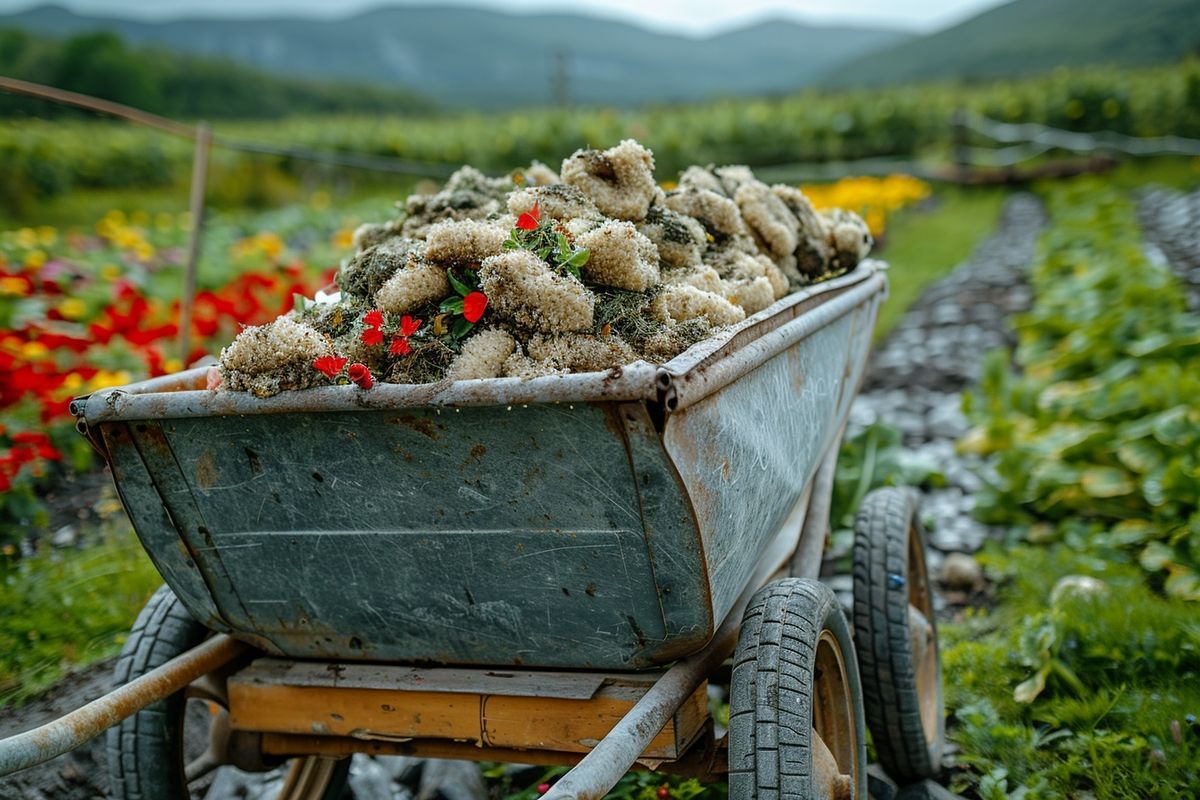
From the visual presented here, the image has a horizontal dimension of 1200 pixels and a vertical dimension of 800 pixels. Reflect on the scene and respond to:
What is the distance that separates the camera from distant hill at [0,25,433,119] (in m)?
45.3

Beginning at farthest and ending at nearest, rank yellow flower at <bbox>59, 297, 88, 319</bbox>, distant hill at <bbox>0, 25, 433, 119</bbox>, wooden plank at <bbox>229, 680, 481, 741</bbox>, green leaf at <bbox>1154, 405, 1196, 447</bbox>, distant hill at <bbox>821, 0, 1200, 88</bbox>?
1. distant hill at <bbox>821, 0, 1200, 88</bbox>
2. distant hill at <bbox>0, 25, 433, 119</bbox>
3. yellow flower at <bbox>59, 297, 88, 319</bbox>
4. green leaf at <bbox>1154, 405, 1196, 447</bbox>
5. wooden plank at <bbox>229, 680, 481, 741</bbox>

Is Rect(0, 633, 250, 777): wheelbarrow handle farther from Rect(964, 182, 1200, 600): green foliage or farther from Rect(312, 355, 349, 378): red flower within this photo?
Rect(964, 182, 1200, 600): green foliage

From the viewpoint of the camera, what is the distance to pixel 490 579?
5.96ft

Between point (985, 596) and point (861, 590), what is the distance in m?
1.57

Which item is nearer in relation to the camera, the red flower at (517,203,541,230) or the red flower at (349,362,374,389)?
the red flower at (349,362,374,389)

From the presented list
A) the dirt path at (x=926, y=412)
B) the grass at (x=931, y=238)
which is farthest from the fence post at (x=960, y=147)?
the dirt path at (x=926, y=412)

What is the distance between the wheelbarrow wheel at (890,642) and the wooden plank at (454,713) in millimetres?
731

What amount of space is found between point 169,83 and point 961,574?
6963 cm

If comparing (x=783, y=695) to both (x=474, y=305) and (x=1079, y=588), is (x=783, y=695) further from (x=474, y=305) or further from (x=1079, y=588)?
(x=1079, y=588)

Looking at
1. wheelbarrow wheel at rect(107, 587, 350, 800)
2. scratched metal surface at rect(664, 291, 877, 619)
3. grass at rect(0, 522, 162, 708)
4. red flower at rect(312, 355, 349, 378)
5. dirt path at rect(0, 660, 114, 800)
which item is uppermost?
red flower at rect(312, 355, 349, 378)

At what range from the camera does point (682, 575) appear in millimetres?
1684

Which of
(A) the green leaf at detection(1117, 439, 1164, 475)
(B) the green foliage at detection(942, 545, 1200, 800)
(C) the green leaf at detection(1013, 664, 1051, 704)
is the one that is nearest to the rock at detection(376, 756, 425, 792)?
(B) the green foliage at detection(942, 545, 1200, 800)

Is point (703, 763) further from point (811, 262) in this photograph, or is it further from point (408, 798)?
point (811, 262)

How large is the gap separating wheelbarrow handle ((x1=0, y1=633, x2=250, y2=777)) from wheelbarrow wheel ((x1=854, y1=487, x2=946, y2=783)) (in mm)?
1596
